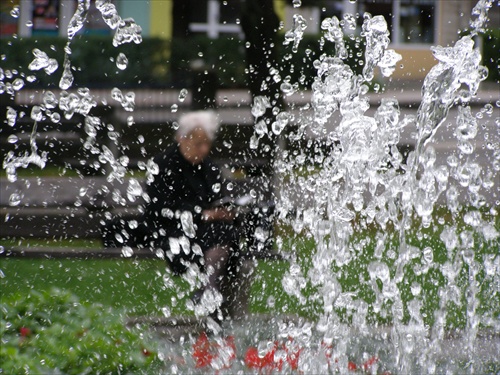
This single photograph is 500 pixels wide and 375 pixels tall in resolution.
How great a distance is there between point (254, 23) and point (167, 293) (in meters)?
3.19

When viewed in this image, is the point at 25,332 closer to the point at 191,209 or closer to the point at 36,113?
the point at 191,209

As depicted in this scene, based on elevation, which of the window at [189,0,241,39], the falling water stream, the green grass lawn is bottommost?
the green grass lawn

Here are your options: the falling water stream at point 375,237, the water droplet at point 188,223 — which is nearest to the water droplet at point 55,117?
the falling water stream at point 375,237

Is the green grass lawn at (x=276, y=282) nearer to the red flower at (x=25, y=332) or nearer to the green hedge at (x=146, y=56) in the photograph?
the red flower at (x=25, y=332)

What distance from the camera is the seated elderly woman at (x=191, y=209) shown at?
18.1ft

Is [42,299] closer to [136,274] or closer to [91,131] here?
[136,274]

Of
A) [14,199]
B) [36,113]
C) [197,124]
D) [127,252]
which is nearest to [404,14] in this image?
[36,113]

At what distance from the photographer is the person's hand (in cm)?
550

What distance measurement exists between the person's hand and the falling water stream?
1.47 ft

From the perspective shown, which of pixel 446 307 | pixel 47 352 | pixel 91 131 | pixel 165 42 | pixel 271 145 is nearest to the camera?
pixel 47 352

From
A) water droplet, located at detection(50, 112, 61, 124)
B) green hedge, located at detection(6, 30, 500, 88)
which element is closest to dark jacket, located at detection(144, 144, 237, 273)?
water droplet, located at detection(50, 112, 61, 124)

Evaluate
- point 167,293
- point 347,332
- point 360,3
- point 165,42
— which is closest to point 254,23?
point 167,293

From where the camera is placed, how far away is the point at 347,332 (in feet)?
16.3

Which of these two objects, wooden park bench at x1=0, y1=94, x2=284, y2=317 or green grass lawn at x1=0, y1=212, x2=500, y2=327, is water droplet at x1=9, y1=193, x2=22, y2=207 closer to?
wooden park bench at x1=0, y1=94, x2=284, y2=317
